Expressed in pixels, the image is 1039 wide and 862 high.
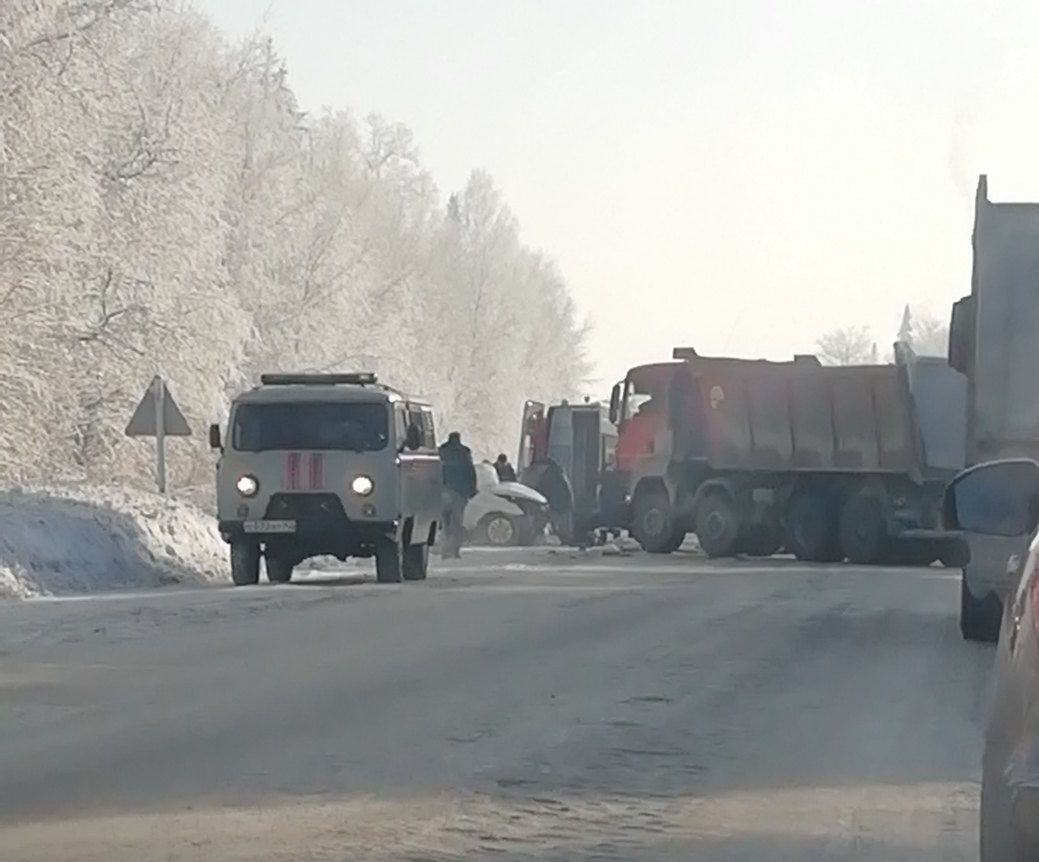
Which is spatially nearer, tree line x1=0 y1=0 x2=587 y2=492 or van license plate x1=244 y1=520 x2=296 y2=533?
van license plate x1=244 y1=520 x2=296 y2=533

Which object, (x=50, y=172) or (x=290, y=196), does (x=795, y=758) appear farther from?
(x=290, y=196)

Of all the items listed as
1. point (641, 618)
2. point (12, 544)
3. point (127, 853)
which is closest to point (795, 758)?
point (127, 853)

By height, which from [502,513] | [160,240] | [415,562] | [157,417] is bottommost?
[415,562]

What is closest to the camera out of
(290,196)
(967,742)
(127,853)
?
(127,853)

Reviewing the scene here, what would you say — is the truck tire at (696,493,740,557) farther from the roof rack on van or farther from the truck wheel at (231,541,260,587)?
the truck wheel at (231,541,260,587)

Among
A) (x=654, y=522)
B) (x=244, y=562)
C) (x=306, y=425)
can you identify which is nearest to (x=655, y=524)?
(x=654, y=522)

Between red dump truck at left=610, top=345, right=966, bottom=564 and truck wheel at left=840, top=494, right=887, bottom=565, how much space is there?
2 cm

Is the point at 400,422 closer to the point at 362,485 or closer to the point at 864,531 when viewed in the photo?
the point at 362,485

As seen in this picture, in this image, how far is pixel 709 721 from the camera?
40.0 feet

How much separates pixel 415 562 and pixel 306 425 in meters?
2.42

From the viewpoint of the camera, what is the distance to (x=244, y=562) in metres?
26.7

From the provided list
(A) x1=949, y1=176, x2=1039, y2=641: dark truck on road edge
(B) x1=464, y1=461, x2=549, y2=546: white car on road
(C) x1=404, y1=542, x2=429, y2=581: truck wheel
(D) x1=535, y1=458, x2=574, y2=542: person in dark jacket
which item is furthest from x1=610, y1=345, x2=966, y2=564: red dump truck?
(A) x1=949, y1=176, x2=1039, y2=641: dark truck on road edge

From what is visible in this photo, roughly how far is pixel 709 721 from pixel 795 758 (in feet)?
4.98

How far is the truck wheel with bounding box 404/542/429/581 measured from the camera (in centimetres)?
2778
